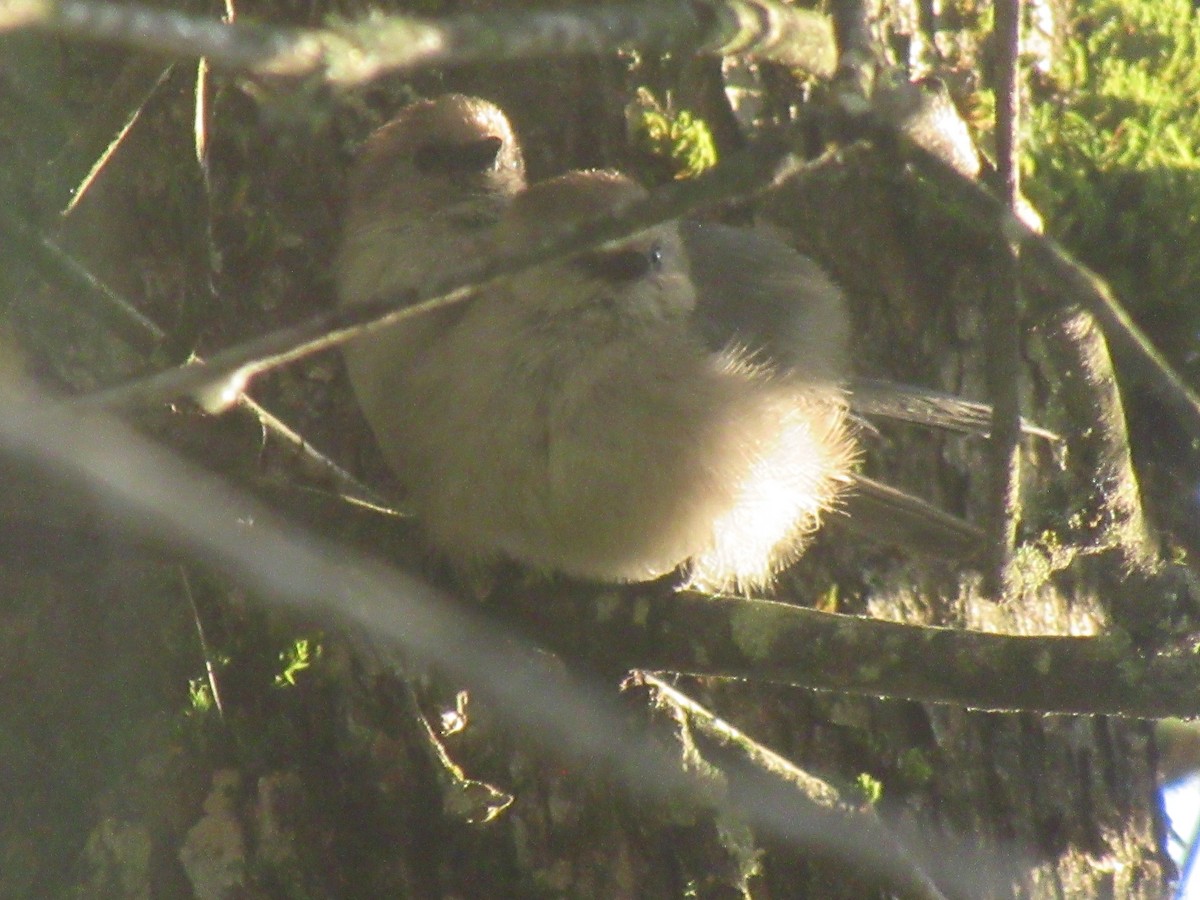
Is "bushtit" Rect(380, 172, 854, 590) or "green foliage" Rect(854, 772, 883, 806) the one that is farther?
"green foliage" Rect(854, 772, 883, 806)

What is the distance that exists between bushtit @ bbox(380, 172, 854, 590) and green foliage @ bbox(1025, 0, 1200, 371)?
→ 117 centimetres

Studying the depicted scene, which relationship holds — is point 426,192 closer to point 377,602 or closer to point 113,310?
point 113,310

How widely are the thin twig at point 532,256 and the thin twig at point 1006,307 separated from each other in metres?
0.51

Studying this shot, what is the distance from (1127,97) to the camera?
3.62 metres

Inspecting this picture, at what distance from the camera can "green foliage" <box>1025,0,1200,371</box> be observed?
11.3 feet

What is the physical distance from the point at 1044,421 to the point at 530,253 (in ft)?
6.76

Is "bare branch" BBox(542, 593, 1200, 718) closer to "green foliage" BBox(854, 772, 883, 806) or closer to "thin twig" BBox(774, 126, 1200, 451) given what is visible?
"thin twig" BBox(774, 126, 1200, 451)

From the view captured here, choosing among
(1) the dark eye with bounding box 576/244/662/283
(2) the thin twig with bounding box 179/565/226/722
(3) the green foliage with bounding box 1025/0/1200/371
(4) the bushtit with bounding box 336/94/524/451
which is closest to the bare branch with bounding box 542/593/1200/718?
(1) the dark eye with bounding box 576/244/662/283

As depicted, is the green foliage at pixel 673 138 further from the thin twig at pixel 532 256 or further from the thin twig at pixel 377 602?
the thin twig at pixel 532 256

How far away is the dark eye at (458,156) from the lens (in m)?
2.86

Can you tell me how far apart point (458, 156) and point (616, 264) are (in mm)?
487

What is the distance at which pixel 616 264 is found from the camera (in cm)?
256

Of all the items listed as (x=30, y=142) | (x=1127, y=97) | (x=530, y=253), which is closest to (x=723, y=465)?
(x=530, y=253)

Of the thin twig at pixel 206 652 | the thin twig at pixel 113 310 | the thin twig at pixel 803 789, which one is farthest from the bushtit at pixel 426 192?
the thin twig at pixel 803 789
